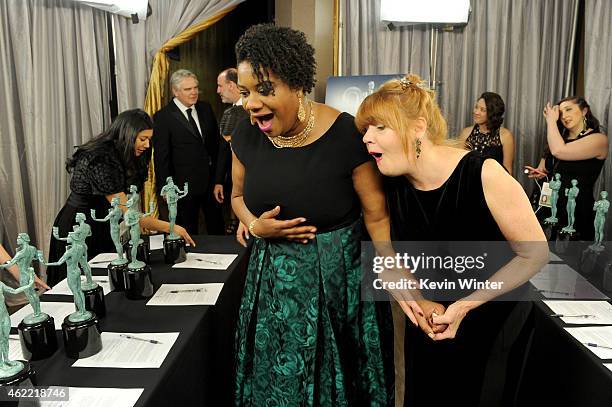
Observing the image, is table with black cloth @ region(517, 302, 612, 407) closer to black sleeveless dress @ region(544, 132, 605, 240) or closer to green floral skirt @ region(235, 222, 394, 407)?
green floral skirt @ region(235, 222, 394, 407)

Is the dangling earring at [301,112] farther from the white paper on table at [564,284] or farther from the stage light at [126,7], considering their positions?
the stage light at [126,7]

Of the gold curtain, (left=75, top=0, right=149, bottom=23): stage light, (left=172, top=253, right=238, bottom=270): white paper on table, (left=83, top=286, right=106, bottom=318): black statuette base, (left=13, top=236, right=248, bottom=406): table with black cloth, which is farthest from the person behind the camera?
the gold curtain

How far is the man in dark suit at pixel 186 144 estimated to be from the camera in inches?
145

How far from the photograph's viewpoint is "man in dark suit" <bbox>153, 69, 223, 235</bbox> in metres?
3.68

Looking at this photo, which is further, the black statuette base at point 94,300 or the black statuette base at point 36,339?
the black statuette base at point 94,300

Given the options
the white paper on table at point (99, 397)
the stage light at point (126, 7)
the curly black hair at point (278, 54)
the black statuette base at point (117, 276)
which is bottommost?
the white paper on table at point (99, 397)

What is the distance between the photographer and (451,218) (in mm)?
1368

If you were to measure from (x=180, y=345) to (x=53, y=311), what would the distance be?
51 centimetres

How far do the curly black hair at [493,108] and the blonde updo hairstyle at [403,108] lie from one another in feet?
8.34

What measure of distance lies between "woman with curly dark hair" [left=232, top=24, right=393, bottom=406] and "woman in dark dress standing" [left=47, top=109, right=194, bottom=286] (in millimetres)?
810

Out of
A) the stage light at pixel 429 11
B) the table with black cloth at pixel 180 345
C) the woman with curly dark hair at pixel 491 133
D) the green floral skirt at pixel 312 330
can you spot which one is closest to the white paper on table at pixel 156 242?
the table with black cloth at pixel 180 345

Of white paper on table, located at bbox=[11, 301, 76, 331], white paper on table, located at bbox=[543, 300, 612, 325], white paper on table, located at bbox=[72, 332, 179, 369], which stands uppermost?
white paper on table, located at bbox=[543, 300, 612, 325]

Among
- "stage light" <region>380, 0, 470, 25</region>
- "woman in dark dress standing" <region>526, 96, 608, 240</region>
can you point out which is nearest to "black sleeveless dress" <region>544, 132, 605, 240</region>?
"woman in dark dress standing" <region>526, 96, 608, 240</region>

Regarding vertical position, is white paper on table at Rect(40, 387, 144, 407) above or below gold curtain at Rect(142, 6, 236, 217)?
below
